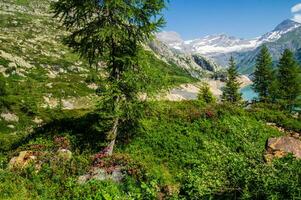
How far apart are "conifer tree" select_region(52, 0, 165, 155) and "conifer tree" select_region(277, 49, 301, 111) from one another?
4740 cm

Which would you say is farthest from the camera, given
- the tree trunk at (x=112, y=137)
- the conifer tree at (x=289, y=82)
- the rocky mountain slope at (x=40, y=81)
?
the conifer tree at (x=289, y=82)

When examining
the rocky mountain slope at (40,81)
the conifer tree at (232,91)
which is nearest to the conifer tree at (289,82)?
the conifer tree at (232,91)

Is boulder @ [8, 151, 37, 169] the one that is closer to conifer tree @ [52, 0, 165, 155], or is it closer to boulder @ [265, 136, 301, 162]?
conifer tree @ [52, 0, 165, 155]

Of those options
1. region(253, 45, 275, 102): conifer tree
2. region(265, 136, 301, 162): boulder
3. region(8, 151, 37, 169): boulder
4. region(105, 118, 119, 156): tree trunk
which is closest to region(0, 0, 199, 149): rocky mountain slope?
region(105, 118, 119, 156): tree trunk

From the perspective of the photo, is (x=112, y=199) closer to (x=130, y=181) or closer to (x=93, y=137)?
(x=130, y=181)

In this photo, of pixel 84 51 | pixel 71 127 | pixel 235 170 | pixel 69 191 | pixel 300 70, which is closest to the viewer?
pixel 235 170

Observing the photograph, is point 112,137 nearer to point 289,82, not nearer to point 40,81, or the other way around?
point 289,82

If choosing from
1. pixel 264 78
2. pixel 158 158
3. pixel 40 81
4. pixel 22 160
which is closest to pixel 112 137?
pixel 158 158

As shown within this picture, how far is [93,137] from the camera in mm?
23203

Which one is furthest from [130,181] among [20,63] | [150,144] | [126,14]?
[20,63]

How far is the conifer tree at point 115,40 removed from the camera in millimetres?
20031

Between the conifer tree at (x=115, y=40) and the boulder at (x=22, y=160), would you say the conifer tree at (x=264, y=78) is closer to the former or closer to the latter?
the conifer tree at (x=115, y=40)

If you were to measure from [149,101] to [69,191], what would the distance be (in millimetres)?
6635

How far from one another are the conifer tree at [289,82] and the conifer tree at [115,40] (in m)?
47.4
